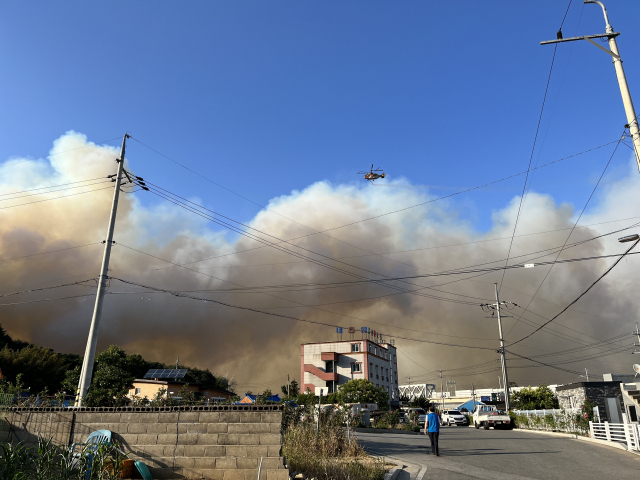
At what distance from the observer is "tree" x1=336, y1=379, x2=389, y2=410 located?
6275 cm

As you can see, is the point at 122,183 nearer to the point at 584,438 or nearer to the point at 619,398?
the point at 584,438

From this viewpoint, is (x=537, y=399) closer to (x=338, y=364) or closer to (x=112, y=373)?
(x=338, y=364)

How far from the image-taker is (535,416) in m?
36.9

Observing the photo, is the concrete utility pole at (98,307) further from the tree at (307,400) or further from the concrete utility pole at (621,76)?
the concrete utility pole at (621,76)

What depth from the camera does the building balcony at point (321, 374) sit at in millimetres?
81750

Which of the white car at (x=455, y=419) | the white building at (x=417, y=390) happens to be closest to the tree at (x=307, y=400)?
the white car at (x=455, y=419)

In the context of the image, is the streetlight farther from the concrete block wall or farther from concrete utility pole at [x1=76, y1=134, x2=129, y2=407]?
concrete utility pole at [x1=76, y1=134, x2=129, y2=407]

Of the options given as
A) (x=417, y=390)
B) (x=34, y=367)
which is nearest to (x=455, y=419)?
(x=34, y=367)

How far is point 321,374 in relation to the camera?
269 ft

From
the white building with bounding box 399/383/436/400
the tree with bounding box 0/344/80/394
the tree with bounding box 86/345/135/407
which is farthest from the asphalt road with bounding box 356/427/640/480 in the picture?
the white building with bounding box 399/383/436/400

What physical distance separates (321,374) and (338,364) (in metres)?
4.04

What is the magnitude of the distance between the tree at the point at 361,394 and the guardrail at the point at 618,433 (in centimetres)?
3966

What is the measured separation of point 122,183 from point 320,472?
20.8 meters

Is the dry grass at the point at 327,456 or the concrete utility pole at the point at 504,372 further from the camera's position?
the concrete utility pole at the point at 504,372
